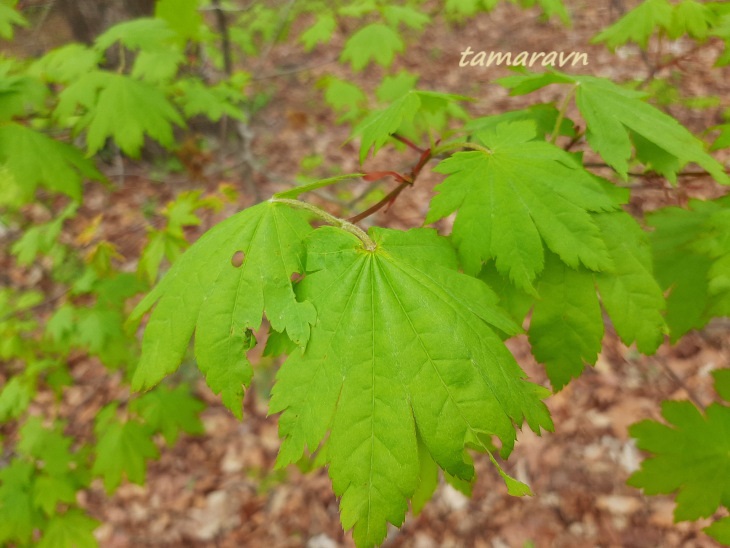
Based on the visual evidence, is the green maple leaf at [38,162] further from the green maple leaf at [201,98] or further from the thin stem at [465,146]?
the thin stem at [465,146]

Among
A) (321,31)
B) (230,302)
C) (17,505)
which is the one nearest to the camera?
(230,302)

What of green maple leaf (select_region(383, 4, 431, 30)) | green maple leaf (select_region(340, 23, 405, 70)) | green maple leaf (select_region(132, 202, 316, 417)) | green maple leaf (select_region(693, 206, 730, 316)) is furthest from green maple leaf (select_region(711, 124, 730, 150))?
green maple leaf (select_region(340, 23, 405, 70))

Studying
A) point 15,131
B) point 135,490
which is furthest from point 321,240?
point 135,490

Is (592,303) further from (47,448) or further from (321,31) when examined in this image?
(321,31)

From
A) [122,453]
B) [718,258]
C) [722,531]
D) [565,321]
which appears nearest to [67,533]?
[122,453]

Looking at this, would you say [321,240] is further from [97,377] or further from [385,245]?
[97,377]

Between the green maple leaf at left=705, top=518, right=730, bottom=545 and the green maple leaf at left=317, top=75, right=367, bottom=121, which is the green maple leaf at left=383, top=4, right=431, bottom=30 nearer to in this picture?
the green maple leaf at left=317, top=75, right=367, bottom=121
